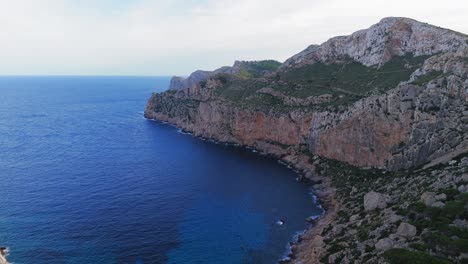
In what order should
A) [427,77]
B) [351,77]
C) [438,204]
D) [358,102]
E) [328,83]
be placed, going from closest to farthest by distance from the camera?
[438,204], [427,77], [358,102], [351,77], [328,83]

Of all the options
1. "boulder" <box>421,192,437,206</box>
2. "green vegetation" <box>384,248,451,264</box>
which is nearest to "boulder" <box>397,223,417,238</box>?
"green vegetation" <box>384,248,451,264</box>

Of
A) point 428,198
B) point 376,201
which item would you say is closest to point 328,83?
point 376,201

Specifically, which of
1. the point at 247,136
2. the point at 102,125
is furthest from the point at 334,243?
the point at 102,125

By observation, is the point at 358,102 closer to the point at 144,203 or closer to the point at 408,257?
the point at 144,203

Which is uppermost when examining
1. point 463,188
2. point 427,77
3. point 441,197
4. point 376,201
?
point 427,77

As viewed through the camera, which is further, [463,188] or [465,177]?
[465,177]

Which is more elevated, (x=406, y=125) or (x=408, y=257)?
(x=406, y=125)

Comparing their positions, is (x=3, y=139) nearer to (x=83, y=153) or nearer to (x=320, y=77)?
(x=83, y=153)
